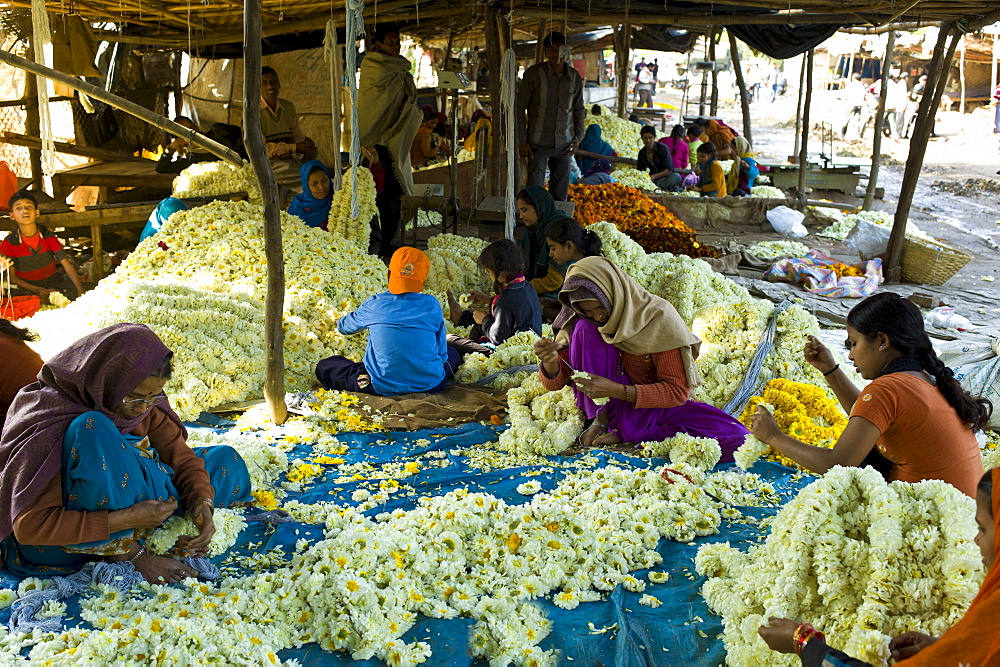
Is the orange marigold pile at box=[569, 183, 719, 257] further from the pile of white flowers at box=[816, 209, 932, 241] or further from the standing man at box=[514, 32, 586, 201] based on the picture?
the pile of white flowers at box=[816, 209, 932, 241]

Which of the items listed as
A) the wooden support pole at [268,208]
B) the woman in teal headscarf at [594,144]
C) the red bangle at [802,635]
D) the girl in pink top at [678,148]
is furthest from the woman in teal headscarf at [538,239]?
the woman in teal headscarf at [594,144]

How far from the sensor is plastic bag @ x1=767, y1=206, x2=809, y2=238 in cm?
1069

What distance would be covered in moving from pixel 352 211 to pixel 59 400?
455 cm

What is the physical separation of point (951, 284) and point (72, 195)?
11778 mm

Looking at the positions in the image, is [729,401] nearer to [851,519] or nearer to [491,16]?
[851,519]

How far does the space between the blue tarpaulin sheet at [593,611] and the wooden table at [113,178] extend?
700 centimetres

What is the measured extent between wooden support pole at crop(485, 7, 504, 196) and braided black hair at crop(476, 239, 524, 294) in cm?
333

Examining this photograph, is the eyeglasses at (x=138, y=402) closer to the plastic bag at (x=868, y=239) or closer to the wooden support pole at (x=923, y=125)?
the wooden support pole at (x=923, y=125)

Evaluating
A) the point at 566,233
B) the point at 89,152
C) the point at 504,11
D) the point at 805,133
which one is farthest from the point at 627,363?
the point at 89,152

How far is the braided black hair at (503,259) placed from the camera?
5.65m

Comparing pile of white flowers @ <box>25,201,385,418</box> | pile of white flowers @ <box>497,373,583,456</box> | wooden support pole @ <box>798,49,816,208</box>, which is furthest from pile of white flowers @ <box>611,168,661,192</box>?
pile of white flowers @ <box>497,373,583,456</box>

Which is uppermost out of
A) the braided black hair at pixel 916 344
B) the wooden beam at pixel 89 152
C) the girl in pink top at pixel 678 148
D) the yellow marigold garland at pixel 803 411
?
the girl in pink top at pixel 678 148

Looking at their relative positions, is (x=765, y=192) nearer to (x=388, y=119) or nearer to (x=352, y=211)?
(x=388, y=119)

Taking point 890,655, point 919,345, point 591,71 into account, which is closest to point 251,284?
point 919,345
